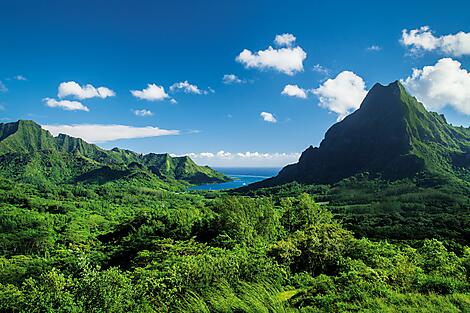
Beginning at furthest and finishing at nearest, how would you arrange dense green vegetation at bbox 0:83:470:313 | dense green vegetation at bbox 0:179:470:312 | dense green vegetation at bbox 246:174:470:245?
dense green vegetation at bbox 246:174:470:245 < dense green vegetation at bbox 0:83:470:313 < dense green vegetation at bbox 0:179:470:312

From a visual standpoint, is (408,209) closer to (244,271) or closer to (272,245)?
(272,245)

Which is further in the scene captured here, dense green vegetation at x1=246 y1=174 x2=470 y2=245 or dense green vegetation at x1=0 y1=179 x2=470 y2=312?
dense green vegetation at x1=246 y1=174 x2=470 y2=245

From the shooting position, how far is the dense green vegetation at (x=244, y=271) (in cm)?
594

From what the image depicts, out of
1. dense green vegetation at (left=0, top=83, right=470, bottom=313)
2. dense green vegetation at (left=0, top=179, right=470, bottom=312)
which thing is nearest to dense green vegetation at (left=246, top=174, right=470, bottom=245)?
dense green vegetation at (left=0, top=83, right=470, bottom=313)

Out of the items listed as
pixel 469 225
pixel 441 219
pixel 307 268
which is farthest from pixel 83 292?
pixel 441 219

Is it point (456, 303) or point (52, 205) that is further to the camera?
point (52, 205)

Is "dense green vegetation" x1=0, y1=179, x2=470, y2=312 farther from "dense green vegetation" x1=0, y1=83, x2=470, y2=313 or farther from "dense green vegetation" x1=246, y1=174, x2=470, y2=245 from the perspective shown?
"dense green vegetation" x1=246, y1=174, x2=470, y2=245

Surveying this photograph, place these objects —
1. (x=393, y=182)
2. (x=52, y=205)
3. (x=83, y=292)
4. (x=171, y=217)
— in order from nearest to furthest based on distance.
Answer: (x=83, y=292) < (x=171, y=217) < (x=52, y=205) < (x=393, y=182)

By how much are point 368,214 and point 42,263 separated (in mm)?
90144

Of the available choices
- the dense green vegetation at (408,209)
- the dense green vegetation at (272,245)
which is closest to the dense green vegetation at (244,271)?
the dense green vegetation at (272,245)

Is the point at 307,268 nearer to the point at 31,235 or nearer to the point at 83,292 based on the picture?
the point at 83,292

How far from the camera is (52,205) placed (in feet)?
469

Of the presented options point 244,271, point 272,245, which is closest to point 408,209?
point 272,245

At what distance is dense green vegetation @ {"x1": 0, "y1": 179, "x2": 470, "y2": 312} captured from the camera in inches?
234
